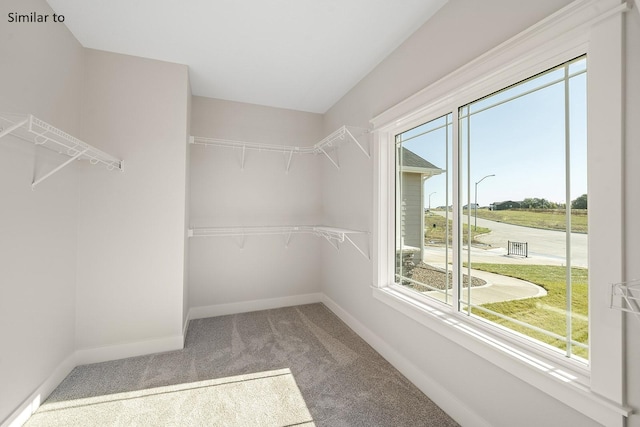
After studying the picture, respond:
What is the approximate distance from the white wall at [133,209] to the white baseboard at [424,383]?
1654mm

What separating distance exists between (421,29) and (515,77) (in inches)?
31.6

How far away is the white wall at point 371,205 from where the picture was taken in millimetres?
1157

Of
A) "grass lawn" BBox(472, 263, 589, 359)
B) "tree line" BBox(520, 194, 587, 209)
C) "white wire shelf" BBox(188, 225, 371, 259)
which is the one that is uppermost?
"tree line" BBox(520, 194, 587, 209)

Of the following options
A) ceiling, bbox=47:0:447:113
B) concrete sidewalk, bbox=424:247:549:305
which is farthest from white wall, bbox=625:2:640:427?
ceiling, bbox=47:0:447:113

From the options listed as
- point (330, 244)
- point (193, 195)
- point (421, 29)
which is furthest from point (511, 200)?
point (193, 195)

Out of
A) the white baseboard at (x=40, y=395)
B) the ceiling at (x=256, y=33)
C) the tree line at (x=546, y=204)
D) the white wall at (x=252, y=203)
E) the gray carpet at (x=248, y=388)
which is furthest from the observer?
the white wall at (x=252, y=203)

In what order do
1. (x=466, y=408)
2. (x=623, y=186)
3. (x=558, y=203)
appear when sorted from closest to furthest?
(x=623, y=186), (x=558, y=203), (x=466, y=408)

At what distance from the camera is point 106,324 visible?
2.17m

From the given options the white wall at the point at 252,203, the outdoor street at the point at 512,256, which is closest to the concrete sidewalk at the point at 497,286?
the outdoor street at the point at 512,256

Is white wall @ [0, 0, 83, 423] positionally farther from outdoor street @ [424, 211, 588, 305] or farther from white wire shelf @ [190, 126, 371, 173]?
outdoor street @ [424, 211, 588, 305]

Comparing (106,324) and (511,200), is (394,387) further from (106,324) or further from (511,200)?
(106,324)

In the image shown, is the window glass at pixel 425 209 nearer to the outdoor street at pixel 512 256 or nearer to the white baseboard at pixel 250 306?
the outdoor street at pixel 512 256

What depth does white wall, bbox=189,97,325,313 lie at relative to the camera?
2998 mm

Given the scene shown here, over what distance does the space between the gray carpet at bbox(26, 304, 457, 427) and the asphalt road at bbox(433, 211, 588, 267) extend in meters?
1.06
